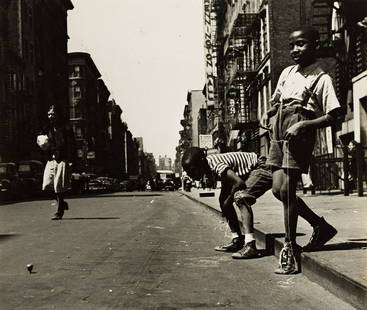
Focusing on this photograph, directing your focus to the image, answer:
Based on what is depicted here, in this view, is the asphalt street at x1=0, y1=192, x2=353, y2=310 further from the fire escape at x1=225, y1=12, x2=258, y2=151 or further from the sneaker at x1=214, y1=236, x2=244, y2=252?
the fire escape at x1=225, y1=12, x2=258, y2=151

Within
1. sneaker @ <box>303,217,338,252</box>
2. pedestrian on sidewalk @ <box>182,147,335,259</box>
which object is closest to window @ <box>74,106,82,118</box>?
pedestrian on sidewalk @ <box>182,147,335,259</box>

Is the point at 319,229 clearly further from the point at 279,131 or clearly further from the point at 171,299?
the point at 171,299

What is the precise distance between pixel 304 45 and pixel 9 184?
27.1 m

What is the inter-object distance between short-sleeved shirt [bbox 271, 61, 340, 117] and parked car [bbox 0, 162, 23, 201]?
25.7 meters

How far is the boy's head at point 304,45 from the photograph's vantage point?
18.1 ft

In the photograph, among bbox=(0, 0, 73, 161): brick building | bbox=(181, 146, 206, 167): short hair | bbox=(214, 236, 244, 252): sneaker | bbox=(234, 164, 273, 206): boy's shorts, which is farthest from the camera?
bbox=(0, 0, 73, 161): brick building

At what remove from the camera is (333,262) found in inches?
196

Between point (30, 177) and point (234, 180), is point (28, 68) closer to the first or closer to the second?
point (30, 177)

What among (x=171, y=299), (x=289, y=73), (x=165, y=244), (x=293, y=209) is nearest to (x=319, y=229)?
(x=293, y=209)

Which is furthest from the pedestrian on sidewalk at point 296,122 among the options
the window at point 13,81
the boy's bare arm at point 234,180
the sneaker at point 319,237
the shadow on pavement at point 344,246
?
the window at point 13,81

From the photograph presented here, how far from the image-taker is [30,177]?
36.6 meters

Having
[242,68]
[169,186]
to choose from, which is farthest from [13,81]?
[169,186]

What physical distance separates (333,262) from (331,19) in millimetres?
25634

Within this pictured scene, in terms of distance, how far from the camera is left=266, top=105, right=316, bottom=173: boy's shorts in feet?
17.6
